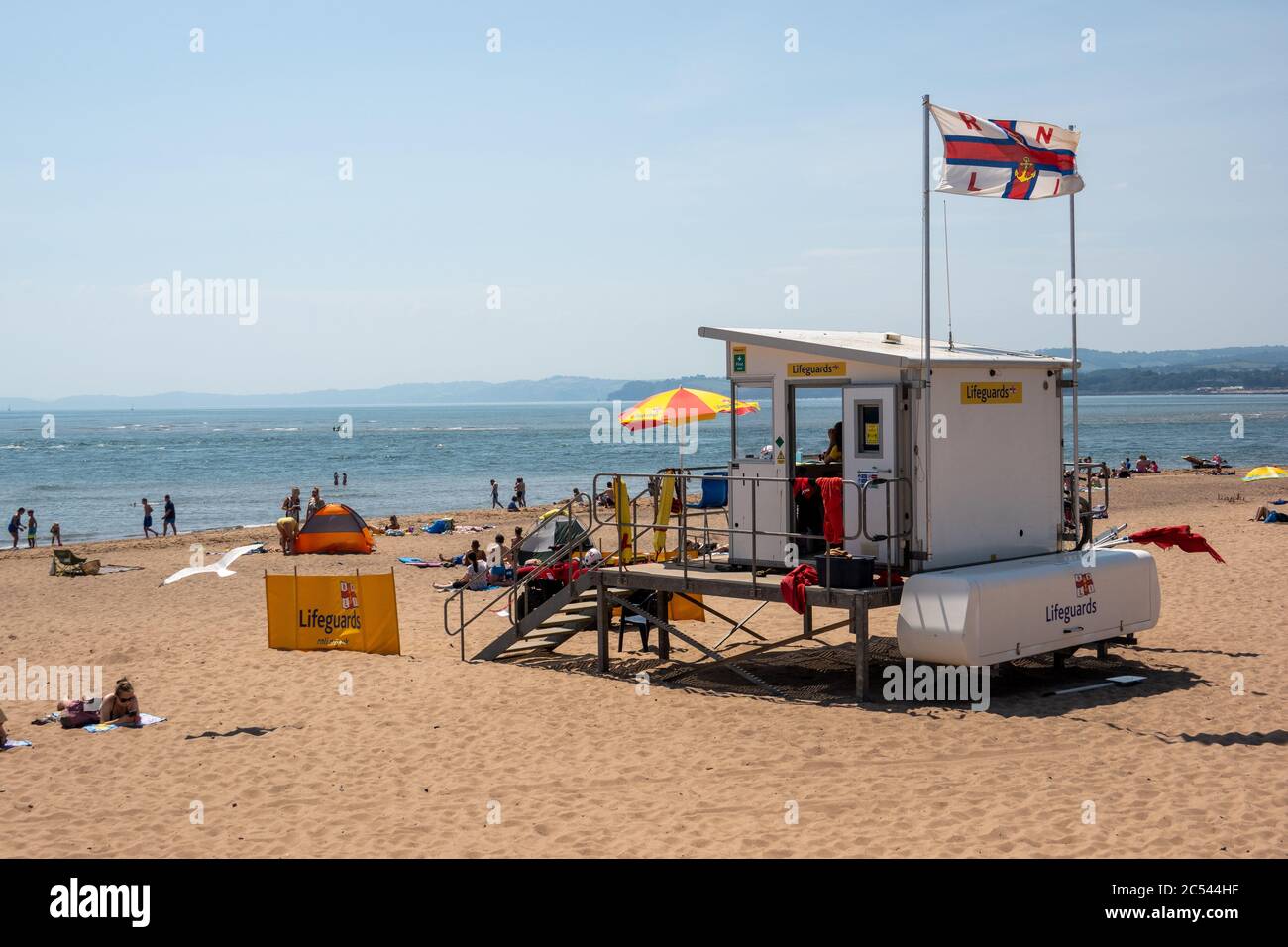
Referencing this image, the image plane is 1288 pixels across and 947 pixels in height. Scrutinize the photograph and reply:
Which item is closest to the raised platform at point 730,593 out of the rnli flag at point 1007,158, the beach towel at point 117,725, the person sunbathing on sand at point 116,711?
the rnli flag at point 1007,158

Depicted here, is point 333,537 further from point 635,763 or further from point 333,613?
point 635,763

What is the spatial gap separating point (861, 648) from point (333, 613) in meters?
8.07

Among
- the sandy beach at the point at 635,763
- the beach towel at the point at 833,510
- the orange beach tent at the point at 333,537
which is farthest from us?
the orange beach tent at the point at 333,537

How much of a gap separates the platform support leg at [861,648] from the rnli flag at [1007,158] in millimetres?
4580

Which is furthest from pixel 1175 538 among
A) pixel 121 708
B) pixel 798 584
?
pixel 121 708

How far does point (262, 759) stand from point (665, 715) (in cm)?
418

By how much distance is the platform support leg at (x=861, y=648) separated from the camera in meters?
12.6

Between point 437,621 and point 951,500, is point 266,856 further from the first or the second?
point 437,621

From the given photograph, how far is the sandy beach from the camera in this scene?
900 cm

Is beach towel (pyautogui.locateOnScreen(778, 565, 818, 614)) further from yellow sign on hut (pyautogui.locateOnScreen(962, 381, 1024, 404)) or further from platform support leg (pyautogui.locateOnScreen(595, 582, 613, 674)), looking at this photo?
platform support leg (pyautogui.locateOnScreen(595, 582, 613, 674))

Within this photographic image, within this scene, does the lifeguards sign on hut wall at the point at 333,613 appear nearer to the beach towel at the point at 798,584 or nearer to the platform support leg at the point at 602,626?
the platform support leg at the point at 602,626

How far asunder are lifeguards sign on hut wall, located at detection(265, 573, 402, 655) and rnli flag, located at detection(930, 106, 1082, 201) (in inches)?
367

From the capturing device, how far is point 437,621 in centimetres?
2091

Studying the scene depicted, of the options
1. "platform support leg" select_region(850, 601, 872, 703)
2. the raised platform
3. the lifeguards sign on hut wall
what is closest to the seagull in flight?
the lifeguards sign on hut wall
